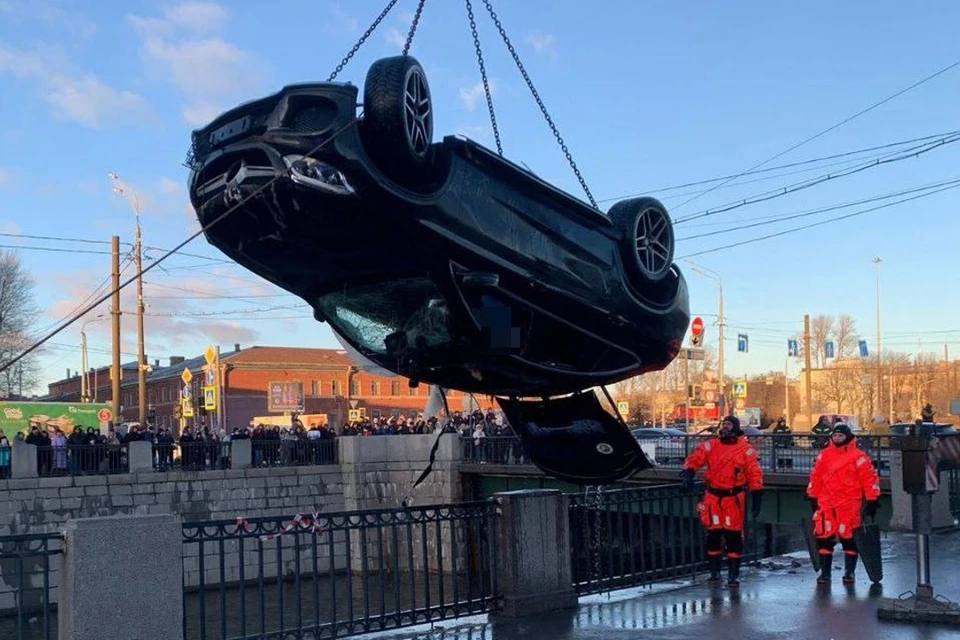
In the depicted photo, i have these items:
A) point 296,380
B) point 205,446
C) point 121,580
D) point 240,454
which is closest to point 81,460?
point 205,446

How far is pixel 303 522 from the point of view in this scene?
841 cm

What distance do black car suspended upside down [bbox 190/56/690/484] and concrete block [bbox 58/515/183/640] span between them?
6.38ft

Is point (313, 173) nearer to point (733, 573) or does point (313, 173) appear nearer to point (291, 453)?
point (733, 573)

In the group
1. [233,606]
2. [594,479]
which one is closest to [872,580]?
[594,479]

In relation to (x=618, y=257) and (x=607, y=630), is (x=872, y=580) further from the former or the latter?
(x=618, y=257)

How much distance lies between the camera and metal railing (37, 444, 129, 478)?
29.0 m

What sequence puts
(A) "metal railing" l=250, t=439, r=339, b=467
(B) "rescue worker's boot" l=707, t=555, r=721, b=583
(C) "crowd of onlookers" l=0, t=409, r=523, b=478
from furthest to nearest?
(A) "metal railing" l=250, t=439, r=339, b=467 → (C) "crowd of onlookers" l=0, t=409, r=523, b=478 → (B) "rescue worker's boot" l=707, t=555, r=721, b=583

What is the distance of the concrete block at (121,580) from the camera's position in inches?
272

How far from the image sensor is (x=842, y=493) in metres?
10.5

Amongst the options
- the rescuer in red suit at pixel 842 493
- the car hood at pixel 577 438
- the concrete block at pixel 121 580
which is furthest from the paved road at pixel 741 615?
the concrete block at pixel 121 580

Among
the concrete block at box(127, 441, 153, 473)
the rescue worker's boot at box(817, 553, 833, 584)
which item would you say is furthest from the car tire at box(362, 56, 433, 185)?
the concrete block at box(127, 441, 153, 473)

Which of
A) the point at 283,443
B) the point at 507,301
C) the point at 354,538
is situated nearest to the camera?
the point at 507,301

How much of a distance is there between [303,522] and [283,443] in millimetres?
25824

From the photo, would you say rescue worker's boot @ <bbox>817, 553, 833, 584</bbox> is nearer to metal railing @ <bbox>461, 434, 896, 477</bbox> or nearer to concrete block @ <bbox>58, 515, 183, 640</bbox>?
concrete block @ <bbox>58, 515, 183, 640</bbox>
